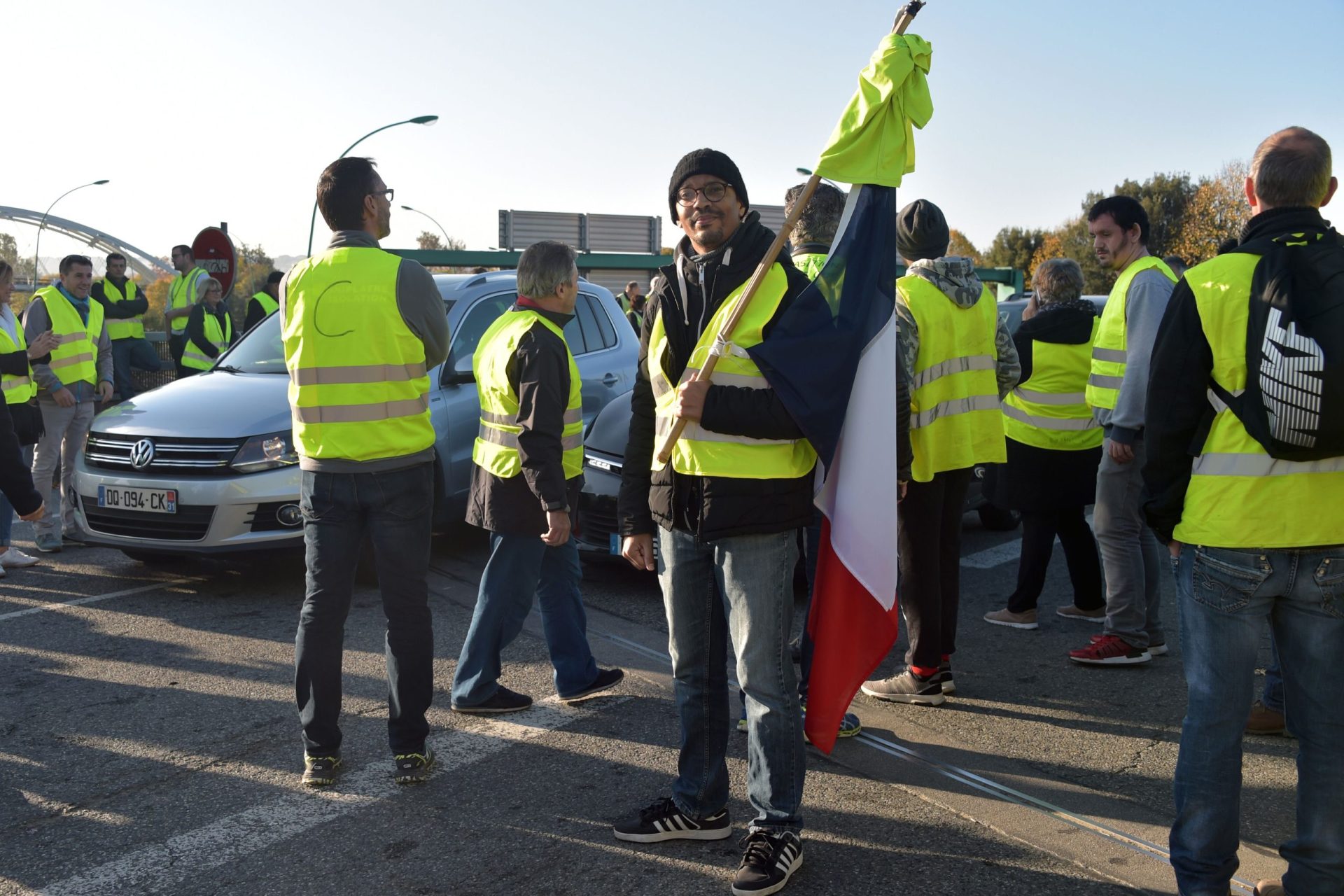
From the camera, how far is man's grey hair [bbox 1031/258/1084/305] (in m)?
5.79

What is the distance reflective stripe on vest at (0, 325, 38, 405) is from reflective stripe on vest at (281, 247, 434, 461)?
13.3 feet

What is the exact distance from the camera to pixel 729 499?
3.22 metres

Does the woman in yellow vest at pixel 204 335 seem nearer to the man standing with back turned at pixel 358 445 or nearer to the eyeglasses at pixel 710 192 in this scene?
the man standing with back turned at pixel 358 445

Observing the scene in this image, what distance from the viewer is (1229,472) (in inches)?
114

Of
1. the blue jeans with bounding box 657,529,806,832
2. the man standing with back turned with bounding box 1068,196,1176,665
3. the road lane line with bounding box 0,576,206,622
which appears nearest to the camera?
the blue jeans with bounding box 657,529,806,832

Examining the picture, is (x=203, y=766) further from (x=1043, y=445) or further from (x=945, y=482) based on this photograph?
(x=1043, y=445)

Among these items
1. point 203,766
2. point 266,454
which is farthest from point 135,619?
point 203,766

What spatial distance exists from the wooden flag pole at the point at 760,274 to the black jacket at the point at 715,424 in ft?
0.21

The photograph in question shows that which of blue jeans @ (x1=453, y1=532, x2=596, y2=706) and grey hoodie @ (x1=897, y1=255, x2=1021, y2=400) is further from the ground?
grey hoodie @ (x1=897, y1=255, x2=1021, y2=400)

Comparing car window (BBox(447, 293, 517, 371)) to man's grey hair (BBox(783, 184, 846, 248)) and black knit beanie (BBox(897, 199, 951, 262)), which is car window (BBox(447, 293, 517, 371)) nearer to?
man's grey hair (BBox(783, 184, 846, 248))

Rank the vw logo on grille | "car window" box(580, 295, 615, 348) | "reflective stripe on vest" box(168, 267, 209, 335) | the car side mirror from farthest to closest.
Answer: "reflective stripe on vest" box(168, 267, 209, 335) < "car window" box(580, 295, 615, 348) < the car side mirror < the vw logo on grille

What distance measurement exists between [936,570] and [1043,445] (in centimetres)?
131

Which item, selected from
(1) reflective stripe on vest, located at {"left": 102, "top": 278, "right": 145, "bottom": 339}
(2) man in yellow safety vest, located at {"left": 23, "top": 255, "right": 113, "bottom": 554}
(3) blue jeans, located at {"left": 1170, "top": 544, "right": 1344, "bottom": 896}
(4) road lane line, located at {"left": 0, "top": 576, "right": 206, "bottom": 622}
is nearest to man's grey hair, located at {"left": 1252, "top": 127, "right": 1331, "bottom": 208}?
(3) blue jeans, located at {"left": 1170, "top": 544, "right": 1344, "bottom": 896}

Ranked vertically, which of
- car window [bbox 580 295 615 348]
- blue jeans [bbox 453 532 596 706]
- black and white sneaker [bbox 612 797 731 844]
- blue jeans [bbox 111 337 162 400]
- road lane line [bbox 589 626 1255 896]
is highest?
car window [bbox 580 295 615 348]
